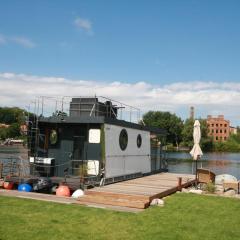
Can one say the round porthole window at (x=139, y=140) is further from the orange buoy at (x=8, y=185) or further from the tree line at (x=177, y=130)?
the tree line at (x=177, y=130)

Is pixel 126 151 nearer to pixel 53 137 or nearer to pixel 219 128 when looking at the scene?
pixel 53 137

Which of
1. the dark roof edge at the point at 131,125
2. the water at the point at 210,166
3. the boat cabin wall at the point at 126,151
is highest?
the dark roof edge at the point at 131,125

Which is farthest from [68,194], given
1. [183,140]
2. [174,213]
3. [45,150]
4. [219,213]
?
[183,140]

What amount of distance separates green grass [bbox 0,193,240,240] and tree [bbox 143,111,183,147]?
3330 inches

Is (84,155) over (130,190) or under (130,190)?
over

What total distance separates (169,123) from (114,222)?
88.2 meters

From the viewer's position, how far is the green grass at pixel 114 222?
8180 millimetres

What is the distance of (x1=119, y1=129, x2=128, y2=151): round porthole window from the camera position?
16625 millimetres

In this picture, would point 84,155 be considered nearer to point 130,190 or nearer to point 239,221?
point 130,190

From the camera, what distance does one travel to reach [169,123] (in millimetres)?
96500

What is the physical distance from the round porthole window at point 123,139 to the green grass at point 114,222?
5108mm

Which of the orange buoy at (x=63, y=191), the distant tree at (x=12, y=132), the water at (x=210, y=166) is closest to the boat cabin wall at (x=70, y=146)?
the orange buoy at (x=63, y=191)

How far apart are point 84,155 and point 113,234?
24.3ft

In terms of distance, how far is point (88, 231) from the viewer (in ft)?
27.6
